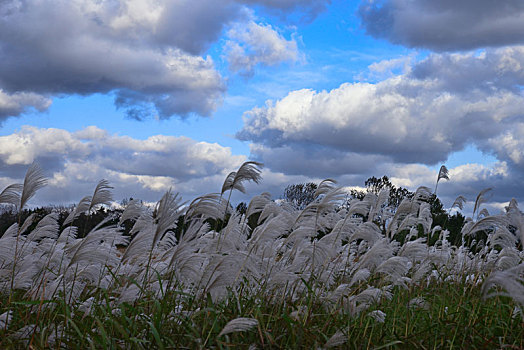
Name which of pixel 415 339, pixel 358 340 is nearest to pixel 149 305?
pixel 358 340

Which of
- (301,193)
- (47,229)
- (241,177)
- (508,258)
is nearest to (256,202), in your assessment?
(241,177)

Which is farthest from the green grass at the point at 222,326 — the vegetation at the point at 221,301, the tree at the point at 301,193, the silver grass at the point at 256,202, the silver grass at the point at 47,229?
the tree at the point at 301,193

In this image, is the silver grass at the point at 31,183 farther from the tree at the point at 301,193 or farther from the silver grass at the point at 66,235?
the tree at the point at 301,193

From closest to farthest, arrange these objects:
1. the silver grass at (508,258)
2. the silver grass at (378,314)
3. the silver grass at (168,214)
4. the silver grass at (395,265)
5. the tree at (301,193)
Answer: the silver grass at (168,214)
the silver grass at (378,314)
the silver grass at (395,265)
the silver grass at (508,258)
the tree at (301,193)

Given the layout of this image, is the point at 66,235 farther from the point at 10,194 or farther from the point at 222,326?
the point at 222,326

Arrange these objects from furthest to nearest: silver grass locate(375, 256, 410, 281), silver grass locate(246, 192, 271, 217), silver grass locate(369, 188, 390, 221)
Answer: silver grass locate(369, 188, 390, 221) → silver grass locate(375, 256, 410, 281) → silver grass locate(246, 192, 271, 217)

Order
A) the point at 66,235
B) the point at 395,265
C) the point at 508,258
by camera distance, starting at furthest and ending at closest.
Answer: the point at 508,258 → the point at 66,235 → the point at 395,265

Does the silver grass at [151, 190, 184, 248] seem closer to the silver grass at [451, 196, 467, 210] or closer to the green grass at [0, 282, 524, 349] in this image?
the green grass at [0, 282, 524, 349]

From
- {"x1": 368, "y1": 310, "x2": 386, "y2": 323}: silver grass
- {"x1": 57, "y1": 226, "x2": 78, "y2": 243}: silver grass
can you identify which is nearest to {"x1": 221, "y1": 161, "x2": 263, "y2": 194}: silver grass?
{"x1": 368, "y1": 310, "x2": 386, "y2": 323}: silver grass

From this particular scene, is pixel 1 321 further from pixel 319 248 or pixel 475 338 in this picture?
pixel 475 338

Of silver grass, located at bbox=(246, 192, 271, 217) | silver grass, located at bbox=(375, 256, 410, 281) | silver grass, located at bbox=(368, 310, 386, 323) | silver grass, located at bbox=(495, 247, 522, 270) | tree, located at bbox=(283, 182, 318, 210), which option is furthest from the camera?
tree, located at bbox=(283, 182, 318, 210)

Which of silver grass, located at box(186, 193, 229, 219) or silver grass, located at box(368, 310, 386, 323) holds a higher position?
silver grass, located at box(186, 193, 229, 219)

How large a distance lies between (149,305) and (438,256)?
16.0 ft

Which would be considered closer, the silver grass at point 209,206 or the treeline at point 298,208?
the silver grass at point 209,206
